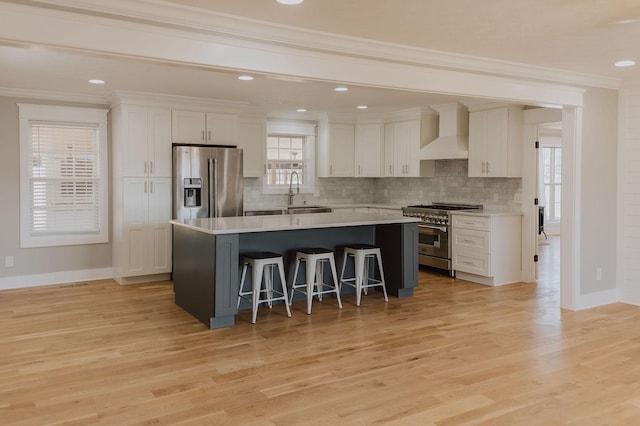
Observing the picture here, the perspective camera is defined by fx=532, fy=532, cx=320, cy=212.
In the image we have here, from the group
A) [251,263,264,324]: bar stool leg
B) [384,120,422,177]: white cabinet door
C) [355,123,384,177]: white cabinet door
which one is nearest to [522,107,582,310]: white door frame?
[384,120,422,177]: white cabinet door

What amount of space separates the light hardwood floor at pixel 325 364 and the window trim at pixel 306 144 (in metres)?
3.15

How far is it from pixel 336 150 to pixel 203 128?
93.2 inches

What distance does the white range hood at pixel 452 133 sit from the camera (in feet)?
23.4

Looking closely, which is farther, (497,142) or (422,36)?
(497,142)

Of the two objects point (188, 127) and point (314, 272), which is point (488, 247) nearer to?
point (314, 272)

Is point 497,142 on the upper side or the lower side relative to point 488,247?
upper

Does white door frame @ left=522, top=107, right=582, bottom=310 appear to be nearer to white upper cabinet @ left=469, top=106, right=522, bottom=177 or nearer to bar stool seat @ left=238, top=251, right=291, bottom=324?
white upper cabinet @ left=469, top=106, right=522, bottom=177

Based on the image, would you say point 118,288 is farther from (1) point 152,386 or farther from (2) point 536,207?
(2) point 536,207

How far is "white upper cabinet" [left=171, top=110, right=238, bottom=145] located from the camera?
6723 millimetres

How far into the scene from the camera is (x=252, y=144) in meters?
7.69

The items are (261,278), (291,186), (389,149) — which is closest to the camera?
(261,278)

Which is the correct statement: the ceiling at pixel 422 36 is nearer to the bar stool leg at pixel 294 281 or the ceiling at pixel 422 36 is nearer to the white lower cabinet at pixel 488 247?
the bar stool leg at pixel 294 281

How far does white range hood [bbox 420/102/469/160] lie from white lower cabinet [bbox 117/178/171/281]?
12.0 ft

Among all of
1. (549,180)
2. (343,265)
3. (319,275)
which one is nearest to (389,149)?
(343,265)
